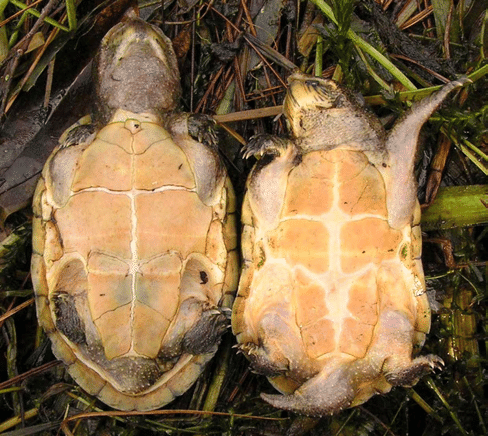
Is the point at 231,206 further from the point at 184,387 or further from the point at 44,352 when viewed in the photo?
the point at 44,352

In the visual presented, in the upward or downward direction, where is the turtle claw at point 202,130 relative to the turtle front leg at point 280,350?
upward

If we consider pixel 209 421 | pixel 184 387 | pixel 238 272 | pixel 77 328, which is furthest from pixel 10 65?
pixel 209 421

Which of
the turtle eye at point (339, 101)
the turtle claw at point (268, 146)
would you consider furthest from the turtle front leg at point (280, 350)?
the turtle eye at point (339, 101)

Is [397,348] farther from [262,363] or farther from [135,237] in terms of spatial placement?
[135,237]

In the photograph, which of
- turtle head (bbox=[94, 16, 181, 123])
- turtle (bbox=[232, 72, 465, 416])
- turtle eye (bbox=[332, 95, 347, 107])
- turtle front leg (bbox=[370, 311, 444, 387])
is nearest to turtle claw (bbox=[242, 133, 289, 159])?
turtle (bbox=[232, 72, 465, 416])

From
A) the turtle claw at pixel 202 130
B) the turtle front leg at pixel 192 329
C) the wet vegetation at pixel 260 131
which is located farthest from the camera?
A: the wet vegetation at pixel 260 131

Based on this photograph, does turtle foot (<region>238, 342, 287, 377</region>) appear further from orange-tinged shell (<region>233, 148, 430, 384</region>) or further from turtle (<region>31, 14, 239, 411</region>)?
turtle (<region>31, 14, 239, 411</region>)

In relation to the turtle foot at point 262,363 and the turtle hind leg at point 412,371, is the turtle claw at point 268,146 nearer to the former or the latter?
the turtle foot at point 262,363
